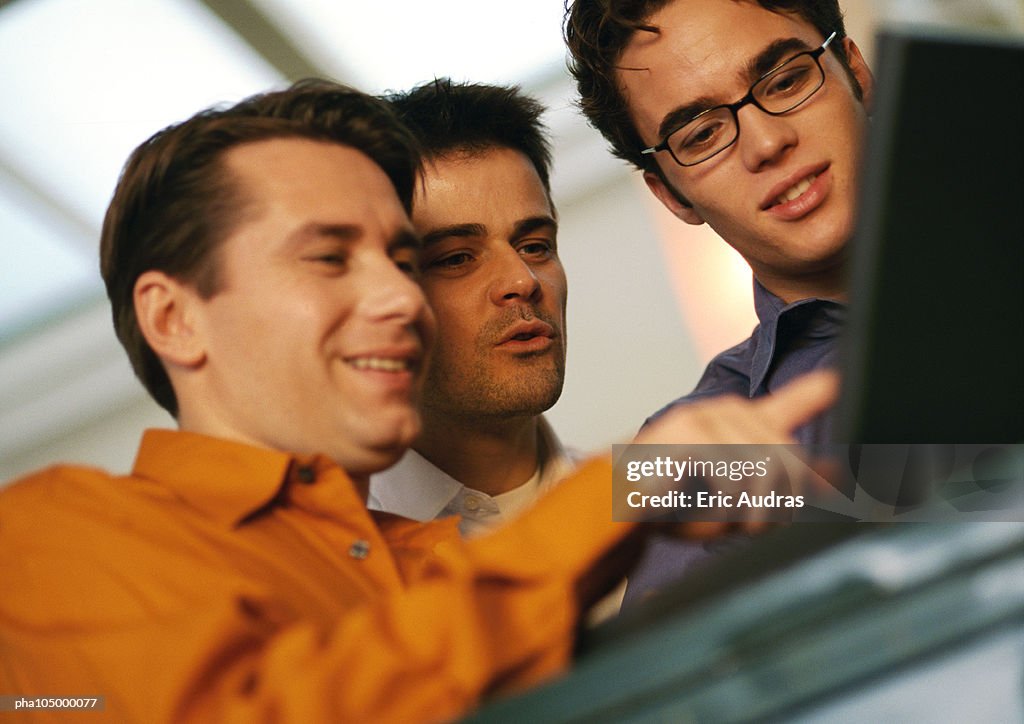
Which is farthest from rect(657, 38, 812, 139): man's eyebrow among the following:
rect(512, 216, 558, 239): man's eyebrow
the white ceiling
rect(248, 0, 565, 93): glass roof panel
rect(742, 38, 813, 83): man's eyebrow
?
the white ceiling

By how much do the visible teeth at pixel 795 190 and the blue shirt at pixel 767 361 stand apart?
0.14 meters

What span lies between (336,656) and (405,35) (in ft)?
11.4

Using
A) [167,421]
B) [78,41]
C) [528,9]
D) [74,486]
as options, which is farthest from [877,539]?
[167,421]

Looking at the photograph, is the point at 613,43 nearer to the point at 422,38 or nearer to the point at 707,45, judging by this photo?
the point at 707,45

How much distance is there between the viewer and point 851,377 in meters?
0.56

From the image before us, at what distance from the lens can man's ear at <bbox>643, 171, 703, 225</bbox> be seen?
1735 millimetres

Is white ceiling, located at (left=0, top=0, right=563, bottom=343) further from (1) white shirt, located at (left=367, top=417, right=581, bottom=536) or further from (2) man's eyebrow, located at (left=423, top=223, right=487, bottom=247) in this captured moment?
(1) white shirt, located at (left=367, top=417, right=581, bottom=536)

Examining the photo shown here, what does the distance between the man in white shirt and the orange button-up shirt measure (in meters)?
Answer: 0.60

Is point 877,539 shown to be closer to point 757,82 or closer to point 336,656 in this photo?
point 336,656

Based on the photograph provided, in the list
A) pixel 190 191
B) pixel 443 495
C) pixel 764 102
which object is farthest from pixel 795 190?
pixel 190 191

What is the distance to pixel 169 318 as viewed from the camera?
109 cm

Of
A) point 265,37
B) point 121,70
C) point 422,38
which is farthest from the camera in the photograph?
point 422,38

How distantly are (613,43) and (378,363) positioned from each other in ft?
2.93

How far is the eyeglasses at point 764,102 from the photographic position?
152 centimetres
